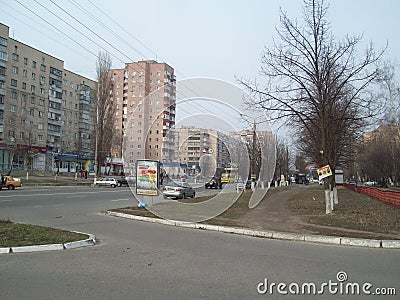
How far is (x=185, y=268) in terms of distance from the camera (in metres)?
6.50

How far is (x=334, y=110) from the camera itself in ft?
62.6

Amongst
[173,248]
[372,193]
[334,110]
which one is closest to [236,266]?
[173,248]

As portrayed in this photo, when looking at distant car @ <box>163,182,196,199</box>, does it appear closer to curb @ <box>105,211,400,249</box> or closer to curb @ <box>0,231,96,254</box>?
curb @ <box>105,211,400,249</box>

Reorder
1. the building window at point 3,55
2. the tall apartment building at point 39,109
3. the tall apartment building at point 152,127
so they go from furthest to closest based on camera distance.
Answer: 1. the tall apartment building at point 39,109
2. the building window at point 3,55
3. the tall apartment building at point 152,127

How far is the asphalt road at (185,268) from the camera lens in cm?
516

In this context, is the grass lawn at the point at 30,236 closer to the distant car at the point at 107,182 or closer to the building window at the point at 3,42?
the distant car at the point at 107,182

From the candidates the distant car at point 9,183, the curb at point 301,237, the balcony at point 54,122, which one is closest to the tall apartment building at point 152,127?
the curb at point 301,237

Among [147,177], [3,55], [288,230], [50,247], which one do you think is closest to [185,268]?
[50,247]

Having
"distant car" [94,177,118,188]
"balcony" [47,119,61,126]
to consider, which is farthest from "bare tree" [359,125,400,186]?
"balcony" [47,119,61,126]

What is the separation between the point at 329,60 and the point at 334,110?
127 inches

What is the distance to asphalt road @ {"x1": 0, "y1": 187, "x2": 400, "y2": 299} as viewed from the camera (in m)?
5.16

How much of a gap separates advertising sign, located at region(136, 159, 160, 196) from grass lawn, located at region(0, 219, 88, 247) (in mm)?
4708

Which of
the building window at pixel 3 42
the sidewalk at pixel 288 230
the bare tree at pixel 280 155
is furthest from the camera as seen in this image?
the building window at pixel 3 42

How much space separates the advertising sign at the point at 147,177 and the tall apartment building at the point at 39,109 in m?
38.6
